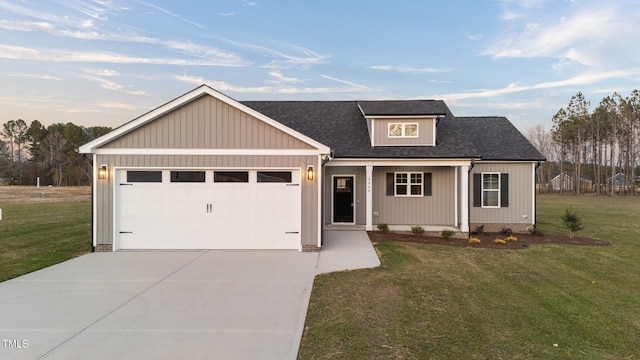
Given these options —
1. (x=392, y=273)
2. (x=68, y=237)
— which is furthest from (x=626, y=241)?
(x=68, y=237)

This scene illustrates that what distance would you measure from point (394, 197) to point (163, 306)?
9.37m

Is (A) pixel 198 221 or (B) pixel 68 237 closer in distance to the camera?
(A) pixel 198 221

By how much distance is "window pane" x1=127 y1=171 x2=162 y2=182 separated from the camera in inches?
347

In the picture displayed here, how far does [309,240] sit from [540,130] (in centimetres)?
5229

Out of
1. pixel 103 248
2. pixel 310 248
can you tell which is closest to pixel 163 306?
pixel 310 248

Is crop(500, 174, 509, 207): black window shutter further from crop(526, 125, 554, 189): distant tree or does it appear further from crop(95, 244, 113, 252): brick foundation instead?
crop(526, 125, 554, 189): distant tree

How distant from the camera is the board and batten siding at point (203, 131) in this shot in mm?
8711

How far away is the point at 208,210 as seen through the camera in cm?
882

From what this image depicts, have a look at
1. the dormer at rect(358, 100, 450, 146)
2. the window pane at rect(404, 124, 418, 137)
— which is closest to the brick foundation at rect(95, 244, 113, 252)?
the dormer at rect(358, 100, 450, 146)

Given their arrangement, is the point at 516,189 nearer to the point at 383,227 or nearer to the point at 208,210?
the point at 383,227

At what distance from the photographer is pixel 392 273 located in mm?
6723

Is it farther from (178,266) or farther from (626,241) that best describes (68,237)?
(626,241)

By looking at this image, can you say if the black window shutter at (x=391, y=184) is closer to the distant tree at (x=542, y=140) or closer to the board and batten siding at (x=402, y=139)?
the board and batten siding at (x=402, y=139)

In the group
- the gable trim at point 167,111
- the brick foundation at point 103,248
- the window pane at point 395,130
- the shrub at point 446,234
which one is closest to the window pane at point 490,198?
the shrub at point 446,234
